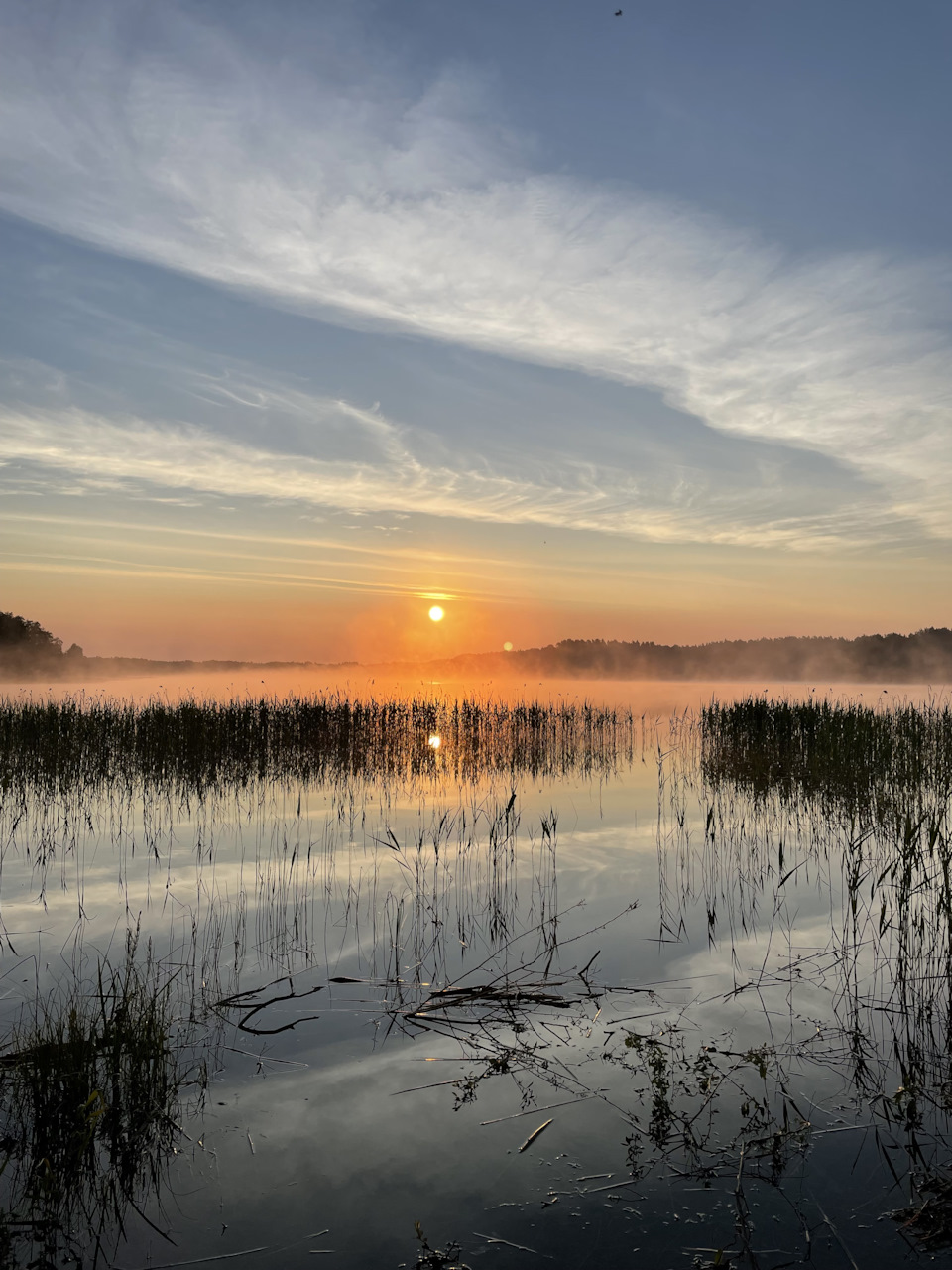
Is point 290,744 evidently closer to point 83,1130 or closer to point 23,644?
point 83,1130

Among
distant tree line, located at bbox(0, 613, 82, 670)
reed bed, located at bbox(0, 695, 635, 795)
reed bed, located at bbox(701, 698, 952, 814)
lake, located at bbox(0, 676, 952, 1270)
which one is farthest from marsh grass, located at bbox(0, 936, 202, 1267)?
distant tree line, located at bbox(0, 613, 82, 670)

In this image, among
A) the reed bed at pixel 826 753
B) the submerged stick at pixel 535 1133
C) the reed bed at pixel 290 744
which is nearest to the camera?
the submerged stick at pixel 535 1133

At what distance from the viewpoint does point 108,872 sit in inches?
336

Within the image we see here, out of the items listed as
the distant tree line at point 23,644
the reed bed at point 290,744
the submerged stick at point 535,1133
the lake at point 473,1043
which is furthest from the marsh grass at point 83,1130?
the distant tree line at point 23,644

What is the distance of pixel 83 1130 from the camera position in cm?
361

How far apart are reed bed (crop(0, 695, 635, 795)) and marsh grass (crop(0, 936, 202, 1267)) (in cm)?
1017

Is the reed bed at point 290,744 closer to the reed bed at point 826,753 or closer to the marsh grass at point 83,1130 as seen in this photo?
the reed bed at point 826,753

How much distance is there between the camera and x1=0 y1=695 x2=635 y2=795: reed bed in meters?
15.4

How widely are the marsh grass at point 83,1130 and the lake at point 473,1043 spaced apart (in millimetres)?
15

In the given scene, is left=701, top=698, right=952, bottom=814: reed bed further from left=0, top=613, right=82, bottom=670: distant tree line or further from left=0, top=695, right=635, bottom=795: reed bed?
left=0, top=613, right=82, bottom=670: distant tree line

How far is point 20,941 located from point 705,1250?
541cm

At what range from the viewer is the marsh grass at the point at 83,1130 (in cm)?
310

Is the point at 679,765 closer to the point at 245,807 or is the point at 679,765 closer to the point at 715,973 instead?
the point at 245,807

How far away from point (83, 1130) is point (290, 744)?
16.2 meters
